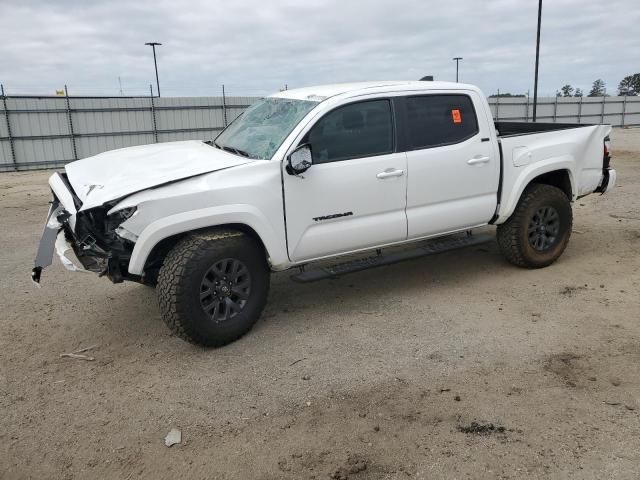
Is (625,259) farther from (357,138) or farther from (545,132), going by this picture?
(357,138)

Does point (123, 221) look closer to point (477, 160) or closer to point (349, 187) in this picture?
point (349, 187)

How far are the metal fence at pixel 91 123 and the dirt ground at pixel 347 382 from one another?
15794 mm

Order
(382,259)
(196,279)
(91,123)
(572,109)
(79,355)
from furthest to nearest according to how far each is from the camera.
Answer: (572,109), (91,123), (382,259), (79,355), (196,279)

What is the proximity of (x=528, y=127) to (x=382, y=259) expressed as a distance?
9.25ft

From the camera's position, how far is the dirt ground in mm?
2844

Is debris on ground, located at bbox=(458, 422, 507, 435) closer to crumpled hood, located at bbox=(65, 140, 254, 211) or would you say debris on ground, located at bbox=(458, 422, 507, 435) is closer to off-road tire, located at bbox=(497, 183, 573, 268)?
crumpled hood, located at bbox=(65, 140, 254, 211)

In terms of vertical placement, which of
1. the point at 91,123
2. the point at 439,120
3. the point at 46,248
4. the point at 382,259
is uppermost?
the point at 91,123

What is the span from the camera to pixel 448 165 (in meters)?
4.86

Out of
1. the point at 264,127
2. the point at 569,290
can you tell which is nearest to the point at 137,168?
the point at 264,127

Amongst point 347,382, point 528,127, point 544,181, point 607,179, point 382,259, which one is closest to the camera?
point 347,382

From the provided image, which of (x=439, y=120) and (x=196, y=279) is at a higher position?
(x=439, y=120)

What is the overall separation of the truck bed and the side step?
3.79 ft

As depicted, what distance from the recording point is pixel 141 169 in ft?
13.3

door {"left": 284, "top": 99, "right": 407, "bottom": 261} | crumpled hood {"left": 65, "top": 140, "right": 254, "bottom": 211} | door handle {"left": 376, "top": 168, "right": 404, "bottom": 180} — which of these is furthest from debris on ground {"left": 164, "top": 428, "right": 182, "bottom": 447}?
door handle {"left": 376, "top": 168, "right": 404, "bottom": 180}
